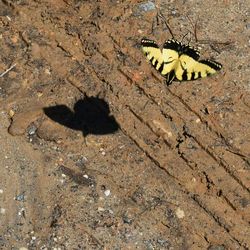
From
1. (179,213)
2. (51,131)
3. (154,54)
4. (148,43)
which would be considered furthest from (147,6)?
(179,213)

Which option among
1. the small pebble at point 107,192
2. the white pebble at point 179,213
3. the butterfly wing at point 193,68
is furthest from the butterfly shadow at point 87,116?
the white pebble at point 179,213

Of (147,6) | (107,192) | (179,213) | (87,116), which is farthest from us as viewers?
(147,6)

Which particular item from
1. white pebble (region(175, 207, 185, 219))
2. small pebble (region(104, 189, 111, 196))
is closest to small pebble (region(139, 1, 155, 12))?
small pebble (region(104, 189, 111, 196))

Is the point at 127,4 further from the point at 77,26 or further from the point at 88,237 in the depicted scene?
the point at 88,237

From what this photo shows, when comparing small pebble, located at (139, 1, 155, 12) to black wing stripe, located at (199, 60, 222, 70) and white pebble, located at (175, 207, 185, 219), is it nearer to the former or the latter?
black wing stripe, located at (199, 60, 222, 70)

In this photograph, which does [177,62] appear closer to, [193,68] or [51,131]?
[193,68]

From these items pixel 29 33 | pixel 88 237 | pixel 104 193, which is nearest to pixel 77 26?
pixel 29 33
